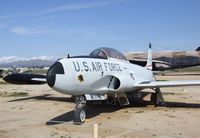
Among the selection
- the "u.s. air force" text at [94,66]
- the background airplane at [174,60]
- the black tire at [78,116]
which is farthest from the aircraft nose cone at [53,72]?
the background airplane at [174,60]

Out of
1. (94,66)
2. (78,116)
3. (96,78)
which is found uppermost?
(94,66)

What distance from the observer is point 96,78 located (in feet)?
41.4

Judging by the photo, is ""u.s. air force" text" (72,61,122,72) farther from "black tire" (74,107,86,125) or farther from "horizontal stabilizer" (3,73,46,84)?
"horizontal stabilizer" (3,73,46,84)

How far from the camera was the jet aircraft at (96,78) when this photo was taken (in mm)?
11094

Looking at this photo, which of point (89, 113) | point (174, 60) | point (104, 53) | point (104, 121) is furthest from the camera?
point (174, 60)

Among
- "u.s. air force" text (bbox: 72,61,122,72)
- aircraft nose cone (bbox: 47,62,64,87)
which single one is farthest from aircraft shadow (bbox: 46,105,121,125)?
"u.s. air force" text (bbox: 72,61,122,72)

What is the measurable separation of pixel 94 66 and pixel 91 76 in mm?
520

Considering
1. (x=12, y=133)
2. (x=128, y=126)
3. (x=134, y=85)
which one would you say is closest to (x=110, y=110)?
(x=134, y=85)

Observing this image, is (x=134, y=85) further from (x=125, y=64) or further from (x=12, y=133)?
(x=12, y=133)

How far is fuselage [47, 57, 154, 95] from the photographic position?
434 inches

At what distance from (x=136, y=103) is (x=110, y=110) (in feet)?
10.0

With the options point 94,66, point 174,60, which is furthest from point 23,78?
point 174,60

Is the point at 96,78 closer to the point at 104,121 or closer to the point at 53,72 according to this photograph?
the point at 104,121

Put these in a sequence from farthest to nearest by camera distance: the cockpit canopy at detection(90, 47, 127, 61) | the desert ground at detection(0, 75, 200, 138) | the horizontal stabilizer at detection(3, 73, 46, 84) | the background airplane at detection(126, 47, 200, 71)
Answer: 1. the background airplane at detection(126, 47, 200, 71)
2. the horizontal stabilizer at detection(3, 73, 46, 84)
3. the cockpit canopy at detection(90, 47, 127, 61)
4. the desert ground at detection(0, 75, 200, 138)
